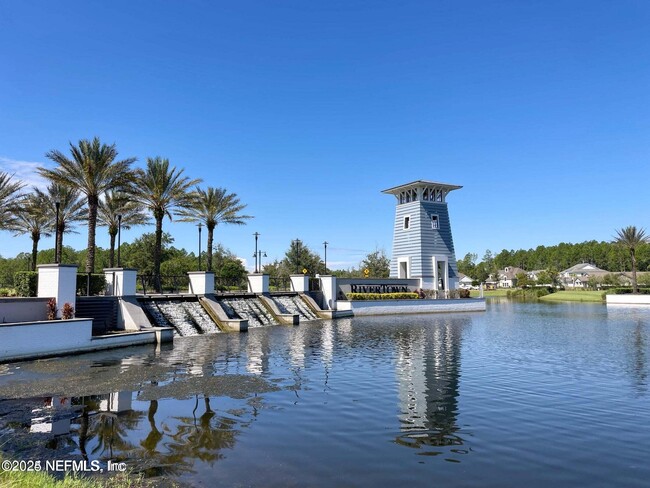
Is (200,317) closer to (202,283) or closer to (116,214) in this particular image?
(202,283)

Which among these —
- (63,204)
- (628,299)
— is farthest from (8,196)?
(628,299)

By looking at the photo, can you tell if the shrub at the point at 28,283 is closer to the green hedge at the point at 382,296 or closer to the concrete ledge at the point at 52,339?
the concrete ledge at the point at 52,339

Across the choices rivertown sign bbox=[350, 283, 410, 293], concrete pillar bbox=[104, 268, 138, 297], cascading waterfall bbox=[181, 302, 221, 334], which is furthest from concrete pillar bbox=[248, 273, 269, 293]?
rivertown sign bbox=[350, 283, 410, 293]

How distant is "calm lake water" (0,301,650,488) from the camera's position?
738cm

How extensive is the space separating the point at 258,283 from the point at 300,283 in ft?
20.9

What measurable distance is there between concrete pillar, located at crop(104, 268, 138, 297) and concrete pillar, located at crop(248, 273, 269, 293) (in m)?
12.2

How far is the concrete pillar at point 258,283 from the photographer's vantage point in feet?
124

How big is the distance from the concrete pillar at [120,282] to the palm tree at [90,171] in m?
3.62

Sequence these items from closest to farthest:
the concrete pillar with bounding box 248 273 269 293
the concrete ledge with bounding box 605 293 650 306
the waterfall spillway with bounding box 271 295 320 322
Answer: the concrete pillar with bounding box 248 273 269 293
the waterfall spillway with bounding box 271 295 320 322
the concrete ledge with bounding box 605 293 650 306

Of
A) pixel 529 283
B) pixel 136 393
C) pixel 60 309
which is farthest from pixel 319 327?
pixel 529 283

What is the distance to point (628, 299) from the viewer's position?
2414 inches

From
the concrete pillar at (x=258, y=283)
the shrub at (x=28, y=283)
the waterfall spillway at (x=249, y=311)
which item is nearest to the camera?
the shrub at (x=28, y=283)

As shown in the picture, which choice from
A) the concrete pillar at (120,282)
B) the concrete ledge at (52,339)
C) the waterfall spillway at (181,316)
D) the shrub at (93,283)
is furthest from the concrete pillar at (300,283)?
the concrete ledge at (52,339)

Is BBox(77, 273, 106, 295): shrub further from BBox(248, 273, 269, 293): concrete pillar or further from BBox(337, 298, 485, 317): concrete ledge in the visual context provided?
BBox(337, 298, 485, 317): concrete ledge
